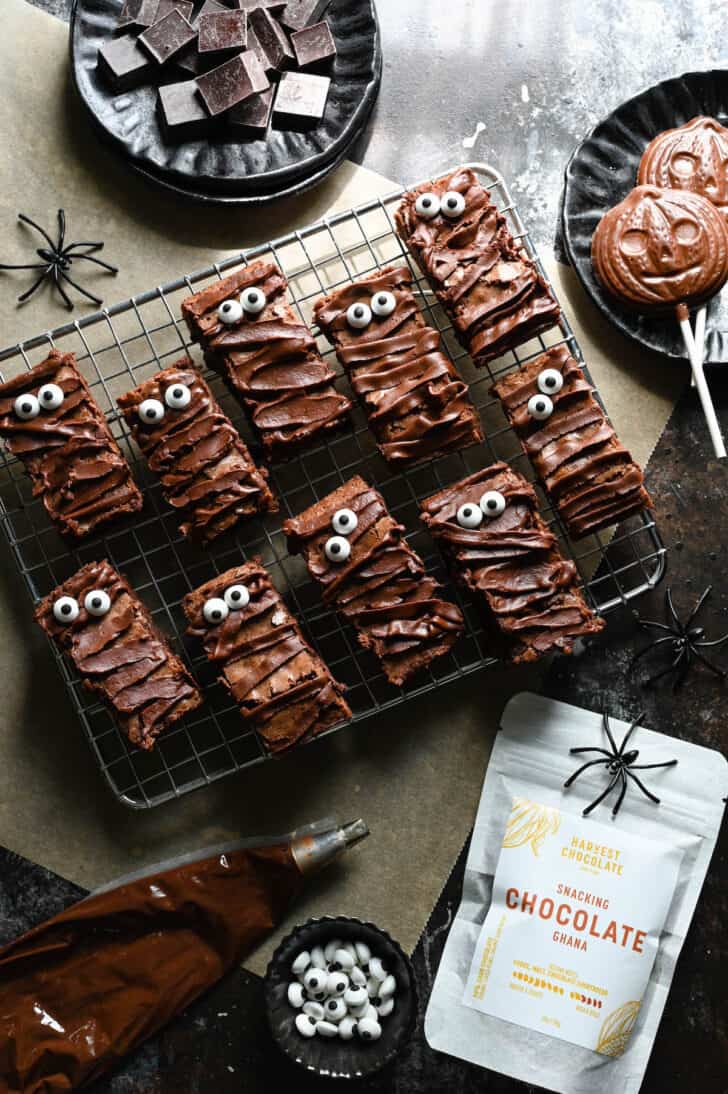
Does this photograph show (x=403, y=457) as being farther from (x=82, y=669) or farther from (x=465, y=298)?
(x=82, y=669)

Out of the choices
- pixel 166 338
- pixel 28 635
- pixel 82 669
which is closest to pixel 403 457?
pixel 166 338

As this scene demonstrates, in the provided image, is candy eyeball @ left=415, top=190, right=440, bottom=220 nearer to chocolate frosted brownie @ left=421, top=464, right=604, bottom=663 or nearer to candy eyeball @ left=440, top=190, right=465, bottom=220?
candy eyeball @ left=440, top=190, right=465, bottom=220

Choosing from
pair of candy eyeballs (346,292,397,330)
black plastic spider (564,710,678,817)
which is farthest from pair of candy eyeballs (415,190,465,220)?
black plastic spider (564,710,678,817)

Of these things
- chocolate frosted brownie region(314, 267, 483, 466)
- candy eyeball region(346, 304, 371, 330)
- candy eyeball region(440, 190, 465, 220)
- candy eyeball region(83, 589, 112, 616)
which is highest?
candy eyeball region(440, 190, 465, 220)

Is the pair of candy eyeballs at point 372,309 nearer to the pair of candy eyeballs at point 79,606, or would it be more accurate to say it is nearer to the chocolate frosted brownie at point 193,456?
the chocolate frosted brownie at point 193,456

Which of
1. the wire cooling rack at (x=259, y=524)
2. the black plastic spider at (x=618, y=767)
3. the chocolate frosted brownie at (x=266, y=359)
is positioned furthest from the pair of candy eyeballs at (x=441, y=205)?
the black plastic spider at (x=618, y=767)

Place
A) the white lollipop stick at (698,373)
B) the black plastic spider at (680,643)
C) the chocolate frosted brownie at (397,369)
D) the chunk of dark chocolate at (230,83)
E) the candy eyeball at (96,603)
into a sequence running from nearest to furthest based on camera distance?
the candy eyeball at (96,603), the chocolate frosted brownie at (397,369), the white lollipop stick at (698,373), the chunk of dark chocolate at (230,83), the black plastic spider at (680,643)
